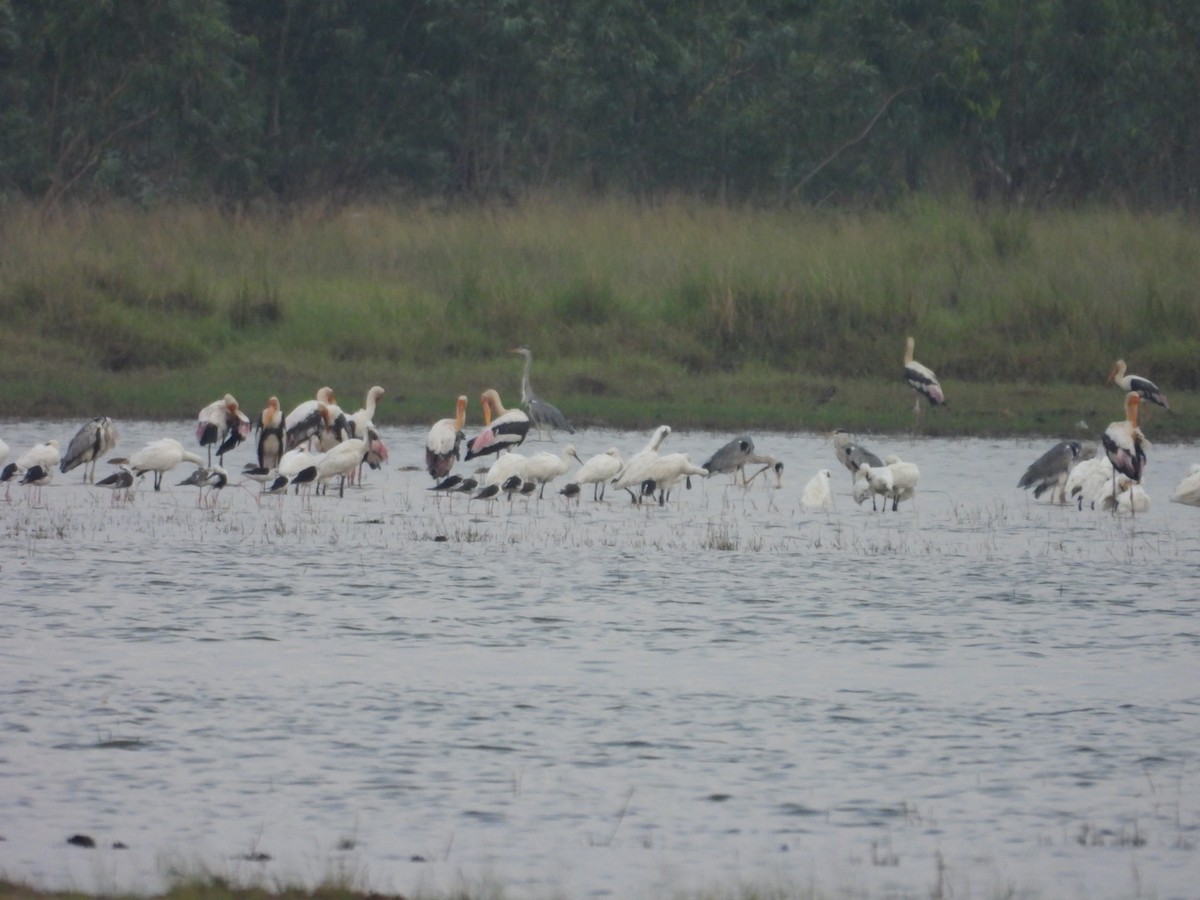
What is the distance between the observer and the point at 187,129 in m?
30.5

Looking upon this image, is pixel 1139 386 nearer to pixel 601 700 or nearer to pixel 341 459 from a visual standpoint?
pixel 341 459

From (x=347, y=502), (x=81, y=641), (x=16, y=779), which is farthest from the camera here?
(x=347, y=502)

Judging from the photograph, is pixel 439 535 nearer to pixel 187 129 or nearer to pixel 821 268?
pixel 821 268

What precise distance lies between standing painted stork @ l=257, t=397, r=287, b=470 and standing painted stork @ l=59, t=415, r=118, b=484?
116cm

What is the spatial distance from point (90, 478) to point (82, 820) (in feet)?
31.5

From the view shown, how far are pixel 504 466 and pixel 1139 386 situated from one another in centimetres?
768

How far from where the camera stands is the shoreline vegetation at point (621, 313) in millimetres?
20484

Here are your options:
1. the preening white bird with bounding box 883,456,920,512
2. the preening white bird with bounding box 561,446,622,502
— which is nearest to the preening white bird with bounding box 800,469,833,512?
the preening white bird with bounding box 883,456,920,512

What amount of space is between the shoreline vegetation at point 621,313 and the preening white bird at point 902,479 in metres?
4.99

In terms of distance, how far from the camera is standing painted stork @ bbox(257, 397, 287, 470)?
1573 centimetres

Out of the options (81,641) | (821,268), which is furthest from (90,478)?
(821,268)

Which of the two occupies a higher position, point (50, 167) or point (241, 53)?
point (241, 53)

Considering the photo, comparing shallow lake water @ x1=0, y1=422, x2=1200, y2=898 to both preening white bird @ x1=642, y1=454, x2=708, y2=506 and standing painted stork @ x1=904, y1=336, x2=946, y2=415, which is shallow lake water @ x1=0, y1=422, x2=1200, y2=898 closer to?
preening white bird @ x1=642, y1=454, x2=708, y2=506

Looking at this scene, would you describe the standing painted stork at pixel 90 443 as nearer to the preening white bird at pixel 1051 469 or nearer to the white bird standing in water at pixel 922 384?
the preening white bird at pixel 1051 469
